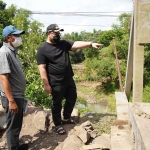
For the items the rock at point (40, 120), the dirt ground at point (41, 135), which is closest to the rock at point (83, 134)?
the dirt ground at point (41, 135)

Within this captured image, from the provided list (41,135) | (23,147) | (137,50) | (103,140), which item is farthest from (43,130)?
(137,50)

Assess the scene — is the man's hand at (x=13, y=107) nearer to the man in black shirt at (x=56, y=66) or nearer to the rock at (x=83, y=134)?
the man in black shirt at (x=56, y=66)

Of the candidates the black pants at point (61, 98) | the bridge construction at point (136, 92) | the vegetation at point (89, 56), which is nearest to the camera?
the bridge construction at point (136, 92)

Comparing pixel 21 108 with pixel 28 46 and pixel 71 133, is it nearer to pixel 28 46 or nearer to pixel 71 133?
pixel 71 133

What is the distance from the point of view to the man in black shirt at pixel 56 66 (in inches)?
129

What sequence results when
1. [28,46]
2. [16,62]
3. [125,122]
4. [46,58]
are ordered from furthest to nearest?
[28,46]
[46,58]
[125,122]
[16,62]

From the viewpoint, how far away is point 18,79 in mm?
2885

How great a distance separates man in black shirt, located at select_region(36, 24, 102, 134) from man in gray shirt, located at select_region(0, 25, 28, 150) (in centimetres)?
44

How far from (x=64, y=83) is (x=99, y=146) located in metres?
1.02

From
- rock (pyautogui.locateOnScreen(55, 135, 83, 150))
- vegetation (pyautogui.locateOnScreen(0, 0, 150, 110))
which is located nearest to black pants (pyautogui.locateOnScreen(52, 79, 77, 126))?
rock (pyautogui.locateOnScreen(55, 135, 83, 150))

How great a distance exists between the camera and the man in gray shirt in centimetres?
268

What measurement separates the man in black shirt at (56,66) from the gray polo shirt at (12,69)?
442 mm

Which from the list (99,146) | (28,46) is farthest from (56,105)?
(28,46)

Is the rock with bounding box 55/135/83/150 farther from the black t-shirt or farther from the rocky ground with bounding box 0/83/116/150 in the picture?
the black t-shirt
